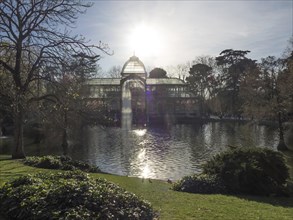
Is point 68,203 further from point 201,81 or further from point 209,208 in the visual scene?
point 201,81

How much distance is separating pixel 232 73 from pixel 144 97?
59.3ft

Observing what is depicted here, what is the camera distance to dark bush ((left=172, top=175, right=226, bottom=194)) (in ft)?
34.2

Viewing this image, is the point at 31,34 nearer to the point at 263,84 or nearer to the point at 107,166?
the point at 107,166

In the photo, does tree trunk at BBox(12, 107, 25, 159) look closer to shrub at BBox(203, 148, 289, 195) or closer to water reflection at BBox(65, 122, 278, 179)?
water reflection at BBox(65, 122, 278, 179)

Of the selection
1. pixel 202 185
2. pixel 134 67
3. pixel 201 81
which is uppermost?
pixel 134 67

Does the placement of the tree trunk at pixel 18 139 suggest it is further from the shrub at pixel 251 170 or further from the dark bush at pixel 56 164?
the shrub at pixel 251 170

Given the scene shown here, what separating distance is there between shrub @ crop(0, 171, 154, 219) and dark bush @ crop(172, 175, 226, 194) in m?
4.34

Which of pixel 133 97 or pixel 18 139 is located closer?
pixel 18 139

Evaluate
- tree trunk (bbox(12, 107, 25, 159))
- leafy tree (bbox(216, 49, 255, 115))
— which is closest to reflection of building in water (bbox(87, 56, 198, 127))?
leafy tree (bbox(216, 49, 255, 115))

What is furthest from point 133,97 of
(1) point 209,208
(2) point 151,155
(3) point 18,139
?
(1) point 209,208

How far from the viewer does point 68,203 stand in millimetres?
5477

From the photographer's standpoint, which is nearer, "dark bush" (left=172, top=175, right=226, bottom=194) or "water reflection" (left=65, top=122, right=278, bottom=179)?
"dark bush" (left=172, top=175, right=226, bottom=194)

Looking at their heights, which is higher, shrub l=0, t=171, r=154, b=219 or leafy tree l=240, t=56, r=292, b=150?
leafy tree l=240, t=56, r=292, b=150

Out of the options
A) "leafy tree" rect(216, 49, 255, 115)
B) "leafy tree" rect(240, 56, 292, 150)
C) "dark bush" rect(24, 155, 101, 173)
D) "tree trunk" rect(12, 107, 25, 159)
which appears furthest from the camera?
"leafy tree" rect(216, 49, 255, 115)
